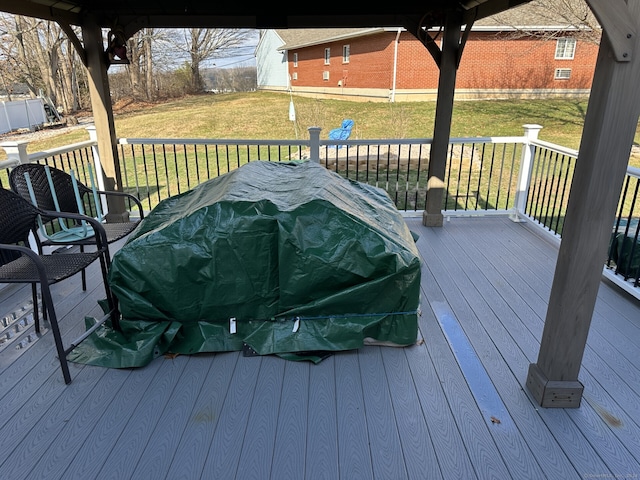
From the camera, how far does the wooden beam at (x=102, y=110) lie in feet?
14.0

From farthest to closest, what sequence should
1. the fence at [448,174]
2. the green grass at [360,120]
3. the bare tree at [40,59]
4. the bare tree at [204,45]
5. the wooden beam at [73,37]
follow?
the bare tree at [204,45] < the bare tree at [40,59] < the green grass at [360,120] < the wooden beam at [73,37] < the fence at [448,174]

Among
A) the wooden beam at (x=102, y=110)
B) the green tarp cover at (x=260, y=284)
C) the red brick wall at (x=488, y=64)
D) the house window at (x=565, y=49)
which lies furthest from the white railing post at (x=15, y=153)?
the house window at (x=565, y=49)

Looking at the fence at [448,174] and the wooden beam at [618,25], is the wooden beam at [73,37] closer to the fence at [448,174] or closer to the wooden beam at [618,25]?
the fence at [448,174]

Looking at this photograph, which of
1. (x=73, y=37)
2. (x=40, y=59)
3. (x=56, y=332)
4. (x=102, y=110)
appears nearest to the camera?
(x=56, y=332)

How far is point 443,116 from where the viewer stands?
4.58 meters

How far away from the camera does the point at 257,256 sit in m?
2.50

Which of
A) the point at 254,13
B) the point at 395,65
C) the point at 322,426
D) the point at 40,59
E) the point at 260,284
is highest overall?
the point at 40,59

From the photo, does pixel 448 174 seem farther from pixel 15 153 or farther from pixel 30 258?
pixel 30 258

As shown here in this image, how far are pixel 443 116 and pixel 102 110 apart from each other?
349 cm

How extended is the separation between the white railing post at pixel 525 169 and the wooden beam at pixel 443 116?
903mm

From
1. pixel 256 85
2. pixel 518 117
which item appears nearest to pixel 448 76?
pixel 518 117

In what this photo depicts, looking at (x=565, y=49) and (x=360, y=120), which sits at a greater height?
(x=565, y=49)

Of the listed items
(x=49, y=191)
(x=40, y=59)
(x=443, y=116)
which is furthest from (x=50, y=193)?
(x=40, y=59)

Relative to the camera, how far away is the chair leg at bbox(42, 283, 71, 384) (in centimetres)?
214
